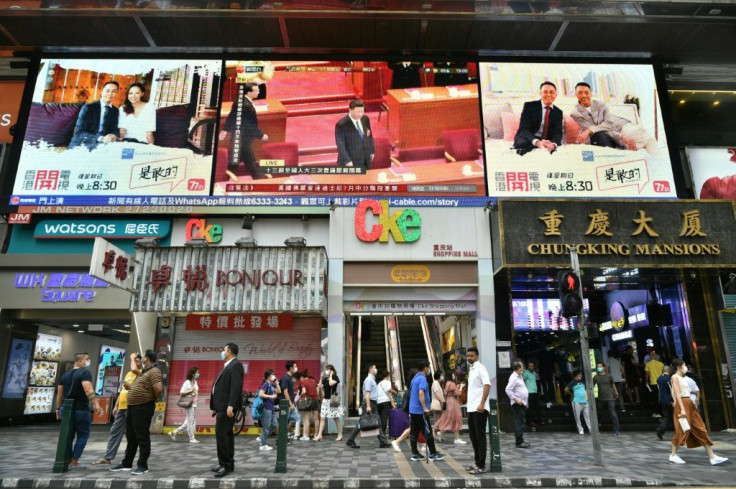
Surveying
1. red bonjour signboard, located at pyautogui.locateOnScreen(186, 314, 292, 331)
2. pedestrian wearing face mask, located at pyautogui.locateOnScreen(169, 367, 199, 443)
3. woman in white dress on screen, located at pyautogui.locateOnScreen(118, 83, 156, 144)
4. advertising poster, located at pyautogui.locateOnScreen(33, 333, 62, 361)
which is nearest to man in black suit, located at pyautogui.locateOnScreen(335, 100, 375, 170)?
red bonjour signboard, located at pyautogui.locateOnScreen(186, 314, 292, 331)

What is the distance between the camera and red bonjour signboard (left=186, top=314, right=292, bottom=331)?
13.7 m

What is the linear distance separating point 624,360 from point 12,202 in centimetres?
1946

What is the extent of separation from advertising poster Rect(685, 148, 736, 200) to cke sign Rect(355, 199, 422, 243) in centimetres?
864

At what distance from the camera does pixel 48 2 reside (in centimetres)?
1429

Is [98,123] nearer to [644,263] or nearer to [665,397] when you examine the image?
[644,263]

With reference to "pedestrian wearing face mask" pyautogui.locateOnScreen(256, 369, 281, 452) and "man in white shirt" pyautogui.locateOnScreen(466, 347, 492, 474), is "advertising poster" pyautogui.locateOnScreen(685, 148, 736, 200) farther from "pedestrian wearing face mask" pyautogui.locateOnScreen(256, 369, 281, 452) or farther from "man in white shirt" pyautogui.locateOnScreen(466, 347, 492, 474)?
"pedestrian wearing face mask" pyautogui.locateOnScreen(256, 369, 281, 452)

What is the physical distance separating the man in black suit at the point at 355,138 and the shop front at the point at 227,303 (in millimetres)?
3389

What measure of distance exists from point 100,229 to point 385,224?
8151 mm

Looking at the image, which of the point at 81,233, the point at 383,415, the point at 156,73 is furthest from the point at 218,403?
the point at 156,73

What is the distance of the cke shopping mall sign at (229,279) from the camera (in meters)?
12.2

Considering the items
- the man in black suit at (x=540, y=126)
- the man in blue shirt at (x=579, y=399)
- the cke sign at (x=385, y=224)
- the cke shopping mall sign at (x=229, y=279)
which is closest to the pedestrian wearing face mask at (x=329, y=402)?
the cke shopping mall sign at (x=229, y=279)

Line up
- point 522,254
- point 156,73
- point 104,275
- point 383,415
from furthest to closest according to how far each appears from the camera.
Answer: point 156,73, point 522,254, point 104,275, point 383,415

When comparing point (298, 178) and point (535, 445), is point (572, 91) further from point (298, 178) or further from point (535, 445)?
point (535, 445)

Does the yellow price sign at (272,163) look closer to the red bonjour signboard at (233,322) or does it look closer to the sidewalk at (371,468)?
the red bonjour signboard at (233,322)
